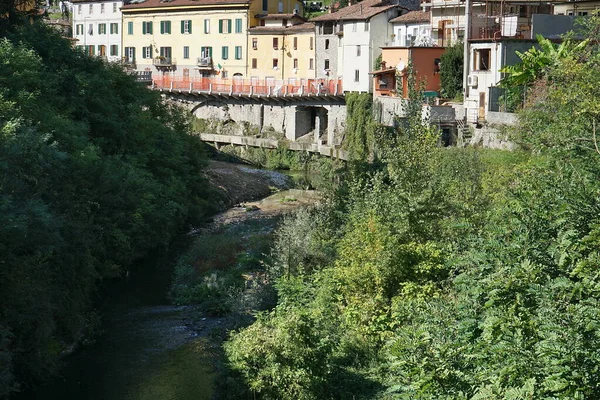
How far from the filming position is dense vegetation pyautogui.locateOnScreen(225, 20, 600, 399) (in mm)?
16125

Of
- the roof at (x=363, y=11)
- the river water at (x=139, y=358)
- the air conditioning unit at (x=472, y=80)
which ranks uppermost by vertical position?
the roof at (x=363, y=11)

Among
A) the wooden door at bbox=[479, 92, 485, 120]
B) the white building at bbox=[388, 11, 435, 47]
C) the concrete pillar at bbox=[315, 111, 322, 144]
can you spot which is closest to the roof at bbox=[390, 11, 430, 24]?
the white building at bbox=[388, 11, 435, 47]

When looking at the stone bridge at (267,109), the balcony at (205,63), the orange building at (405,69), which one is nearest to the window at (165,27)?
the balcony at (205,63)

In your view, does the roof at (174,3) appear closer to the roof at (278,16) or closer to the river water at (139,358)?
the roof at (278,16)

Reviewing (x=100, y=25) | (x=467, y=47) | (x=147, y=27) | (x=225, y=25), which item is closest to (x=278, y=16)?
(x=225, y=25)

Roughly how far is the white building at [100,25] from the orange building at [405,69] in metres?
35.4

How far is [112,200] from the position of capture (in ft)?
121

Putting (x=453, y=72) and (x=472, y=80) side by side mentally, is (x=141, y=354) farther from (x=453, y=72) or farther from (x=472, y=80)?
(x=453, y=72)

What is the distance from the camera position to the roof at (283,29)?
74500 mm

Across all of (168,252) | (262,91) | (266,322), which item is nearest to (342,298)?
(266,322)

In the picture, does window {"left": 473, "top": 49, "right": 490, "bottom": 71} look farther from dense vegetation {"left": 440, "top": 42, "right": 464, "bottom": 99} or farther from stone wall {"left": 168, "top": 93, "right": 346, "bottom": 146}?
stone wall {"left": 168, "top": 93, "right": 346, "bottom": 146}

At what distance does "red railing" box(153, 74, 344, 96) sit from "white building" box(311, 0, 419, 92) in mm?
1422

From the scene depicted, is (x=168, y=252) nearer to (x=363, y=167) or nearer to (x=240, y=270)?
(x=240, y=270)

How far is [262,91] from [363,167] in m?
32.9
